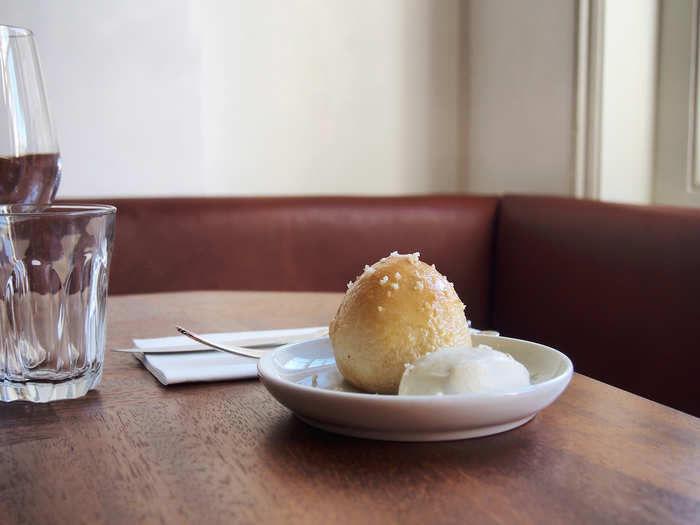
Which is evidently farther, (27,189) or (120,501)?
(27,189)

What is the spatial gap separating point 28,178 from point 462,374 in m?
0.49

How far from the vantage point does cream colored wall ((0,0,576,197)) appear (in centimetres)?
213

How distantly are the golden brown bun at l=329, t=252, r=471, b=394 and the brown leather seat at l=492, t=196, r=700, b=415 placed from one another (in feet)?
3.16

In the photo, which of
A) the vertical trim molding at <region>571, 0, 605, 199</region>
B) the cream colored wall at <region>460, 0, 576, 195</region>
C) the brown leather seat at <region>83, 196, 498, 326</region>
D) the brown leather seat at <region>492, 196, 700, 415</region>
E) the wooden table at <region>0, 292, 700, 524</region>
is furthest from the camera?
the cream colored wall at <region>460, 0, 576, 195</region>

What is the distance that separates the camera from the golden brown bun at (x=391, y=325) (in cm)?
57

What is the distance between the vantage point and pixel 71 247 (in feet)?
2.15

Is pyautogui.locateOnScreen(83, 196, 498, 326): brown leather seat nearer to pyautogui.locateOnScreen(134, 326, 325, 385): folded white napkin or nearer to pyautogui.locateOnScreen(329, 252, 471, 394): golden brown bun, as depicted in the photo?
pyautogui.locateOnScreen(134, 326, 325, 385): folded white napkin

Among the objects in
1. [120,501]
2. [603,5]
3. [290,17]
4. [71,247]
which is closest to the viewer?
[120,501]

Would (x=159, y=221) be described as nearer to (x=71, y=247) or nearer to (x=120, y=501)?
(x=71, y=247)

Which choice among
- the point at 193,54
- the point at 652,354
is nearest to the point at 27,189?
the point at 652,354

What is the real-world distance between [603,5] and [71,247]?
1.84m

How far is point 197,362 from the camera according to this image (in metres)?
0.77

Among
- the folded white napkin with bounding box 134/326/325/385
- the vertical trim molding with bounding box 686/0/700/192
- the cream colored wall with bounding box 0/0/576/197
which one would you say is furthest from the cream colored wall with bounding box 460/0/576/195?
the folded white napkin with bounding box 134/326/325/385

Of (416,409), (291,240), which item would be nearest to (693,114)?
(291,240)
